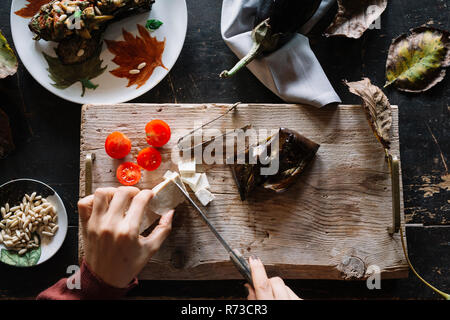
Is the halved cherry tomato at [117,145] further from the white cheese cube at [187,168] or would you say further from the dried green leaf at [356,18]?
the dried green leaf at [356,18]

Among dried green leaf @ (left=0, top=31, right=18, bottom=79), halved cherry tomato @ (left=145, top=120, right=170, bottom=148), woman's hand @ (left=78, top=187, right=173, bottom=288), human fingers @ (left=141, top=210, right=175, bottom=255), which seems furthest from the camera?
dried green leaf @ (left=0, top=31, right=18, bottom=79)

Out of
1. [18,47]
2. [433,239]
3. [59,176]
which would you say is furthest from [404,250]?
[18,47]

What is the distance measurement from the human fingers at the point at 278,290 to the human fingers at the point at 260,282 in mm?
13

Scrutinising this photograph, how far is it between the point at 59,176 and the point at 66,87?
36 centimetres

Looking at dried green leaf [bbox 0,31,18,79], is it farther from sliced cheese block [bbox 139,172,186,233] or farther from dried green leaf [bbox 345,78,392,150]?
dried green leaf [bbox 345,78,392,150]

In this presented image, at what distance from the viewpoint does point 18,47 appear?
141 centimetres

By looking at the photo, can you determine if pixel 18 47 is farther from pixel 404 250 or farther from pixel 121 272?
pixel 404 250

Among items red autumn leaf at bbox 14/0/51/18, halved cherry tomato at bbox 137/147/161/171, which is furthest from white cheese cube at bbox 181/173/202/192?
Answer: red autumn leaf at bbox 14/0/51/18

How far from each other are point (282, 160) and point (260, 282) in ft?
1.37

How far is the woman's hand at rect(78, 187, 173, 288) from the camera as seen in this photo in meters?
1.10

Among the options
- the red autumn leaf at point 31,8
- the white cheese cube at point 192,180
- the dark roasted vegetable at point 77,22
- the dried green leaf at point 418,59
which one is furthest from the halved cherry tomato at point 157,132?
the dried green leaf at point 418,59

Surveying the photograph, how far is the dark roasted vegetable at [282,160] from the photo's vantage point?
51.1 inches

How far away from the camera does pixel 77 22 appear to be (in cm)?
134

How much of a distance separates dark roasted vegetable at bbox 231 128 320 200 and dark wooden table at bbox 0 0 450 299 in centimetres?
27
